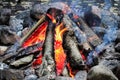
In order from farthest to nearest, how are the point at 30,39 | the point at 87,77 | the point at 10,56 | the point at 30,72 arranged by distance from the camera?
1. the point at 30,39
2. the point at 10,56
3. the point at 30,72
4. the point at 87,77

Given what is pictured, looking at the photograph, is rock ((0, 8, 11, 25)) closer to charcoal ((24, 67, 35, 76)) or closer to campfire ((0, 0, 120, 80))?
campfire ((0, 0, 120, 80))

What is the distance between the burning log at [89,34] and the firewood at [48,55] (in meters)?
0.73

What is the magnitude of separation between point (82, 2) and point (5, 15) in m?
2.61

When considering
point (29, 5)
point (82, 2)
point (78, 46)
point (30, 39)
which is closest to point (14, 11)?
point (29, 5)

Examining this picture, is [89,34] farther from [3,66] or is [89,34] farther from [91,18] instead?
[3,66]

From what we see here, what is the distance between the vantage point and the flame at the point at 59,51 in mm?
4562

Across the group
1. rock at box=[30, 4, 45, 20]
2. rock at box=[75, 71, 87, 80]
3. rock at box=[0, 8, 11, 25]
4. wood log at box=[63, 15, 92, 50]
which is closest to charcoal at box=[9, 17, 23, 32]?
rock at box=[0, 8, 11, 25]

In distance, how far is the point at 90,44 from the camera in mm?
5320

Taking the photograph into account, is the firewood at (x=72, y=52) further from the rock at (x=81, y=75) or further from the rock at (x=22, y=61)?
the rock at (x=22, y=61)

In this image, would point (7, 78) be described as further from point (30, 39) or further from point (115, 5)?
point (115, 5)

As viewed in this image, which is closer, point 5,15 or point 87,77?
point 87,77

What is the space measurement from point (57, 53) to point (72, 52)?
0.22m

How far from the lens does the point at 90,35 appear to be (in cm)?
554

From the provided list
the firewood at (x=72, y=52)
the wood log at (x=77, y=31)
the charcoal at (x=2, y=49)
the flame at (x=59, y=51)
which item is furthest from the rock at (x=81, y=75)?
the charcoal at (x=2, y=49)
